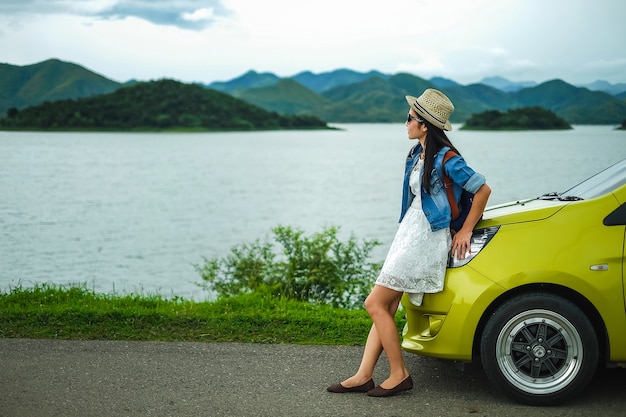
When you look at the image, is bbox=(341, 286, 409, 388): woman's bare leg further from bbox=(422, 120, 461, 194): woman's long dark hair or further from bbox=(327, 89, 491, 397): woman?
bbox=(422, 120, 461, 194): woman's long dark hair

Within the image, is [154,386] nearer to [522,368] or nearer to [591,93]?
[522,368]

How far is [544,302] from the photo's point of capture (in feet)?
15.0

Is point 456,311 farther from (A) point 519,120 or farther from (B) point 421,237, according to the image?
(A) point 519,120

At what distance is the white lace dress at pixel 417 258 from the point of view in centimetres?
480

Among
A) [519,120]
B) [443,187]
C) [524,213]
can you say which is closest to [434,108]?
[443,187]

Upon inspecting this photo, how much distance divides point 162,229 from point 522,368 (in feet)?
104

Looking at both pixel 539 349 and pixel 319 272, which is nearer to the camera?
pixel 539 349

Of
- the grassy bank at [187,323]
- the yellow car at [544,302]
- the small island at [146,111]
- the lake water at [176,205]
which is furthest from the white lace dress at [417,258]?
the small island at [146,111]

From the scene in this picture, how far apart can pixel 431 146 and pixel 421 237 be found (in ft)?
2.01

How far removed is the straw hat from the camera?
194 inches

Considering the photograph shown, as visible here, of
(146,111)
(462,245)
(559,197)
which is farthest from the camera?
(146,111)

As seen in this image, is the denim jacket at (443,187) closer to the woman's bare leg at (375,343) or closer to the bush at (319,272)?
the woman's bare leg at (375,343)

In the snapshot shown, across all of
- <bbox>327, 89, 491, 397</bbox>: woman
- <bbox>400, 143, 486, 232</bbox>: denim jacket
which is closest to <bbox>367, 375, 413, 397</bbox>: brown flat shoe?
<bbox>327, 89, 491, 397</bbox>: woman

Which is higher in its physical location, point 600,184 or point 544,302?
point 600,184
